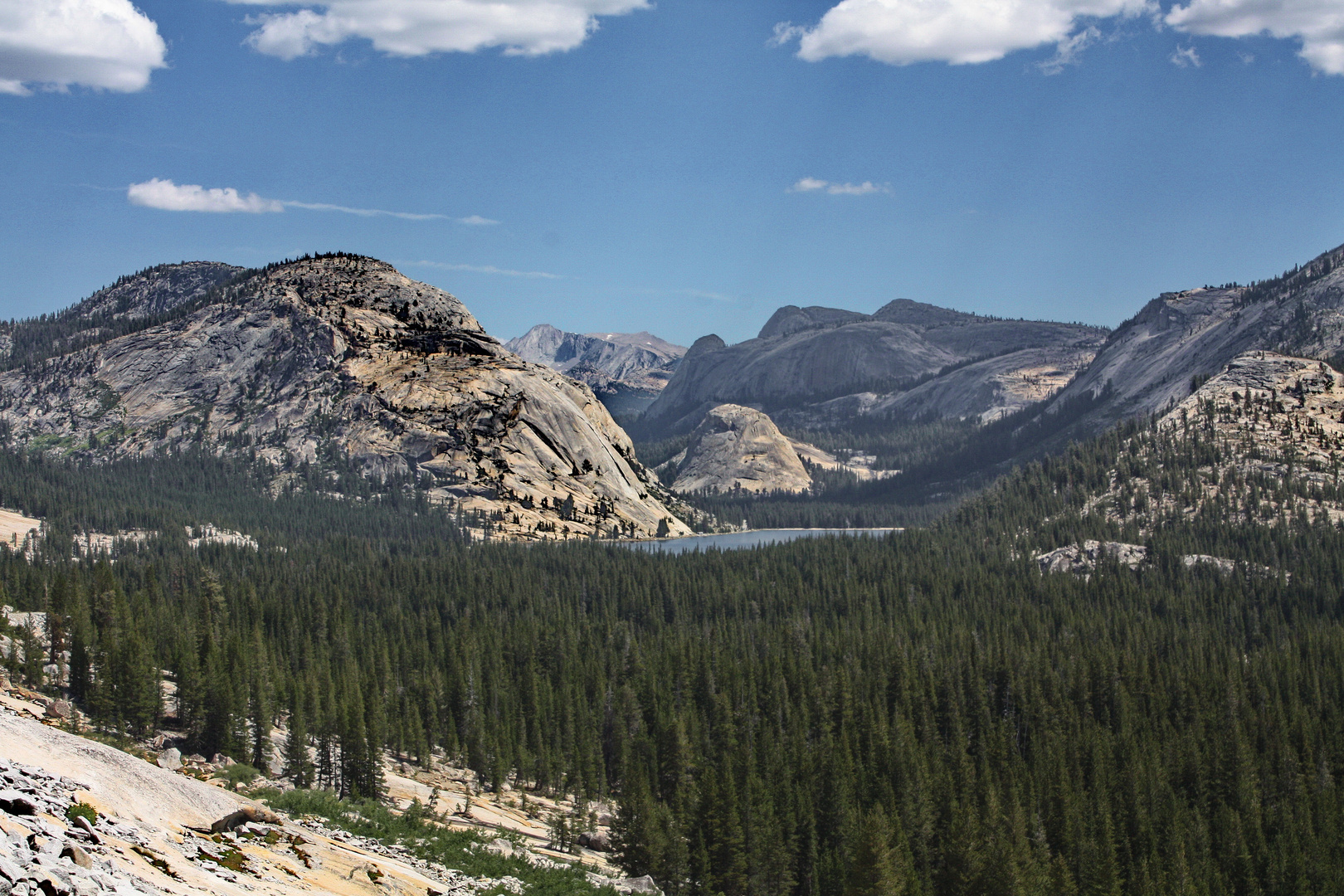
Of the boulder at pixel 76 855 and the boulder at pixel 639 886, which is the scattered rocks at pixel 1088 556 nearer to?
the boulder at pixel 639 886

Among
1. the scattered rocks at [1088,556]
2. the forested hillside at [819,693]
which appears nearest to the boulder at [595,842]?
the forested hillside at [819,693]

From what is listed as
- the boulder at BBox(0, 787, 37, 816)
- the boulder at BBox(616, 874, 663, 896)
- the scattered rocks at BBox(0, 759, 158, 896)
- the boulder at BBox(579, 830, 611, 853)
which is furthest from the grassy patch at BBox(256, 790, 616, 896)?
the boulder at BBox(0, 787, 37, 816)

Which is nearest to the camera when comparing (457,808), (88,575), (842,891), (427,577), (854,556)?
(842,891)

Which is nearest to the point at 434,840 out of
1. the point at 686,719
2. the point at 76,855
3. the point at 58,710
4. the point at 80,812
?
the point at 58,710

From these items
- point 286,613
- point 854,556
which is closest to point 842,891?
point 286,613

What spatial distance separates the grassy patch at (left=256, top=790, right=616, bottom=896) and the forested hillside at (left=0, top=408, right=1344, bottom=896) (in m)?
11.4

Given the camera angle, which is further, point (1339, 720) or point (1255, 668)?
point (1255, 668)

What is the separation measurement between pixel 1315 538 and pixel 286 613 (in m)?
141

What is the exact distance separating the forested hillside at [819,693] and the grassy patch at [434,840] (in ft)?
37.3

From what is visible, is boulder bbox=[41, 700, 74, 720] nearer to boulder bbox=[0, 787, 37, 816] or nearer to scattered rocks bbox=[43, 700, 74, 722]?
scattered rocks bbox=[43, 700, 74, 722]

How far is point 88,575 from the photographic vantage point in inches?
4941

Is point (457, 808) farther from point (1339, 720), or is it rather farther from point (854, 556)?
point (854, 556)

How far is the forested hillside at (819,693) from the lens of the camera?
7819cm

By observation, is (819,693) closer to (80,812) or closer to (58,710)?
(58,710)
